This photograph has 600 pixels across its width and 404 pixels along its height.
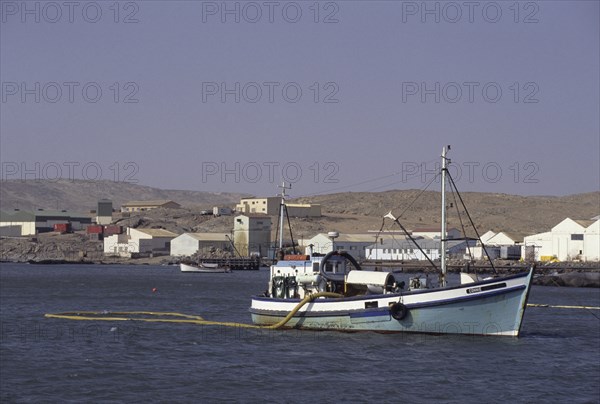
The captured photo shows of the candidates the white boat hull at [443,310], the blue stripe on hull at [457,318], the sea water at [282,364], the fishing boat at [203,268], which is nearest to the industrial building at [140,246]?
the fishing boat at [203,268]

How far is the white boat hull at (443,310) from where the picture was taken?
1710 inches

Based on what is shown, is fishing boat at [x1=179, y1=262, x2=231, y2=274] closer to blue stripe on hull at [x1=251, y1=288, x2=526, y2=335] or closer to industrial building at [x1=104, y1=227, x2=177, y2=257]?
industrial building at [x1=104, y1=227, x2=177, y2=257]

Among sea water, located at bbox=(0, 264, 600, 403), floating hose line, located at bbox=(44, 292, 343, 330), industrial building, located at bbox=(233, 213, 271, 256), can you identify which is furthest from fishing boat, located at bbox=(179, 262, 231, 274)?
sea water, located at bbox=(0, 264, 600, 403)

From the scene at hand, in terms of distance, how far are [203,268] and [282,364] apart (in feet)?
374

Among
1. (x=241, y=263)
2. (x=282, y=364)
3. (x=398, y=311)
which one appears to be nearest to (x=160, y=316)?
(x=398, y=311)

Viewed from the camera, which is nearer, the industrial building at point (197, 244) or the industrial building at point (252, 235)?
the industrial building at point (252, 235)

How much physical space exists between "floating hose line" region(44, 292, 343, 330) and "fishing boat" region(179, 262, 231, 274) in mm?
87563

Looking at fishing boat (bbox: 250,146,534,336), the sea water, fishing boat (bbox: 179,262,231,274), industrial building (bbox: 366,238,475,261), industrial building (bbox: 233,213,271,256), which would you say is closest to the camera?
the sea water

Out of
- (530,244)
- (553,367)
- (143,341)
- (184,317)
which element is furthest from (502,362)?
(530,244)

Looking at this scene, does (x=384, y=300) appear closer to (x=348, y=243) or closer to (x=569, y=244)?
(x=569, y=244)

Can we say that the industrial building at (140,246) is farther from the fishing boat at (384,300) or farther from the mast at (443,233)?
the mast at (443,233)

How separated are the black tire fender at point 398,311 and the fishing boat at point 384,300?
0.15ft

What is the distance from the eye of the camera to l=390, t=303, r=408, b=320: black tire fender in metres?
44.6

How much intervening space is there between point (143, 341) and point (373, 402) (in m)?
17.8
